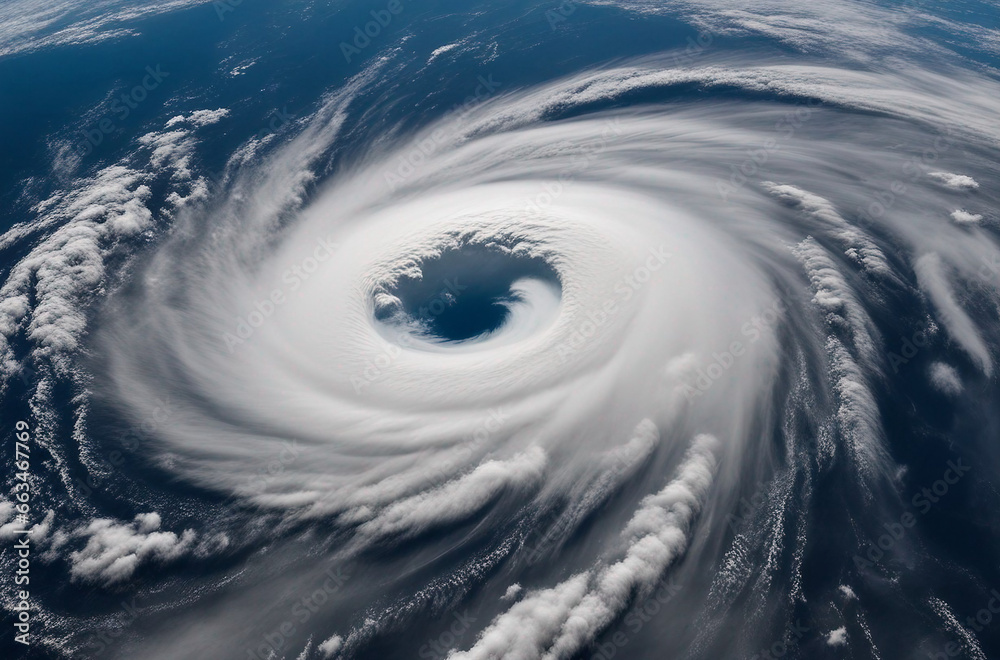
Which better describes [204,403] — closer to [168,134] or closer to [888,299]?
[168,134]

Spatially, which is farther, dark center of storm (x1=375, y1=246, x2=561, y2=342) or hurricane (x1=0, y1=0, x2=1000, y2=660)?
dark center of storm (x1=375, y1=246, x2=561, y2=342)

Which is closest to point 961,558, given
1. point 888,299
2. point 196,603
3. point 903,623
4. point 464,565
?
point 903,623

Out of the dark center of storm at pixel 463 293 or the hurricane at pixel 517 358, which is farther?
the dark center of storm at pixel 463 293

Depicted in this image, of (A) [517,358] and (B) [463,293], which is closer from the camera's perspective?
(A) [517,358]

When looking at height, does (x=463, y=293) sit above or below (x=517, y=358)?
below
